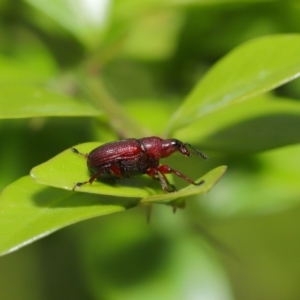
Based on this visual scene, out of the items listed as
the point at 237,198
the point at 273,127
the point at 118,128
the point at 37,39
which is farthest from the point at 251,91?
the point at 37,39

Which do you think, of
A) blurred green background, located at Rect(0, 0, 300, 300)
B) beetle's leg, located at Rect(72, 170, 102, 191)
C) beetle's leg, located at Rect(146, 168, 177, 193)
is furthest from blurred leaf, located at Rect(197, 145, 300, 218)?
beetle's leg, located at Rect(72, 170, 102, 191)

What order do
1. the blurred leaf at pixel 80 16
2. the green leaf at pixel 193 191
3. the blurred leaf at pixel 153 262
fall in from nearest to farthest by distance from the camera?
the green leaf at pixel 193 191
the blurred leaf at pixel 153 262
the blurred leaf at pixel 80 16

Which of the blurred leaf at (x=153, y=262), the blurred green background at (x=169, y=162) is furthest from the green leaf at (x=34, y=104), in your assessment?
the blurred leaf at (x=153, y=262)

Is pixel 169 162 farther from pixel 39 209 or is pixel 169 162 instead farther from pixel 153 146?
pixel 39 209

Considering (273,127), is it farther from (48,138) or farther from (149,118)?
(48,138)

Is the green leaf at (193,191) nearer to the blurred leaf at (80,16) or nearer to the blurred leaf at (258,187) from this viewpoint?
the blurred leaf at (258,187)
